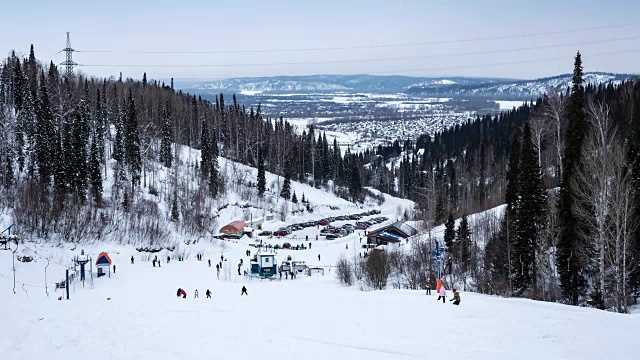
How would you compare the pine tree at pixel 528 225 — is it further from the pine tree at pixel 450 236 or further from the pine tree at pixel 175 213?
the pine tree at pixel 175 213

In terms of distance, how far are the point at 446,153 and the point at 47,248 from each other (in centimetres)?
10114

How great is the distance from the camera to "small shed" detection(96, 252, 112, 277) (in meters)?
38.6

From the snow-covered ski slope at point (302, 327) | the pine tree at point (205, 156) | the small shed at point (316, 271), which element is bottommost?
the small shed at point (316, 271)

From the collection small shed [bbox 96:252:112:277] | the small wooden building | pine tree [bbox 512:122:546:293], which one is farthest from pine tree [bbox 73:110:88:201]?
pine tree [bbox 512:122:546:293]

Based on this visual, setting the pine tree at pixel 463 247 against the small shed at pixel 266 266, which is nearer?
the pine tree at pixel 463 247

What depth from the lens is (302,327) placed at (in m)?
20.3

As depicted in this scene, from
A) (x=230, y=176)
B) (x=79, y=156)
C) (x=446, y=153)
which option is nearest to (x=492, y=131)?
(x=446, y=153)

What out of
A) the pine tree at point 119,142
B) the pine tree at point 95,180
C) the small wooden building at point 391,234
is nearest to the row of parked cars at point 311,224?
the small wooden building at point 391,234

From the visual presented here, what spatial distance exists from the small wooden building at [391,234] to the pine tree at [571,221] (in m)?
27.4

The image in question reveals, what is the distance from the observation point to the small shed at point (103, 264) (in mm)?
38562

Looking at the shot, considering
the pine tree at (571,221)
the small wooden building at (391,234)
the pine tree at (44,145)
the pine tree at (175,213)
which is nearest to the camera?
the pine tree at (571,221)

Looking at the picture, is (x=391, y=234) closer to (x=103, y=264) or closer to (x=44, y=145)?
(x=103, y=264)

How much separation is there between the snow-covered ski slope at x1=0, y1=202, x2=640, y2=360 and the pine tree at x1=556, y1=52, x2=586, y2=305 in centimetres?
918

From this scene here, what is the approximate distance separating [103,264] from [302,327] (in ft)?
78.6
